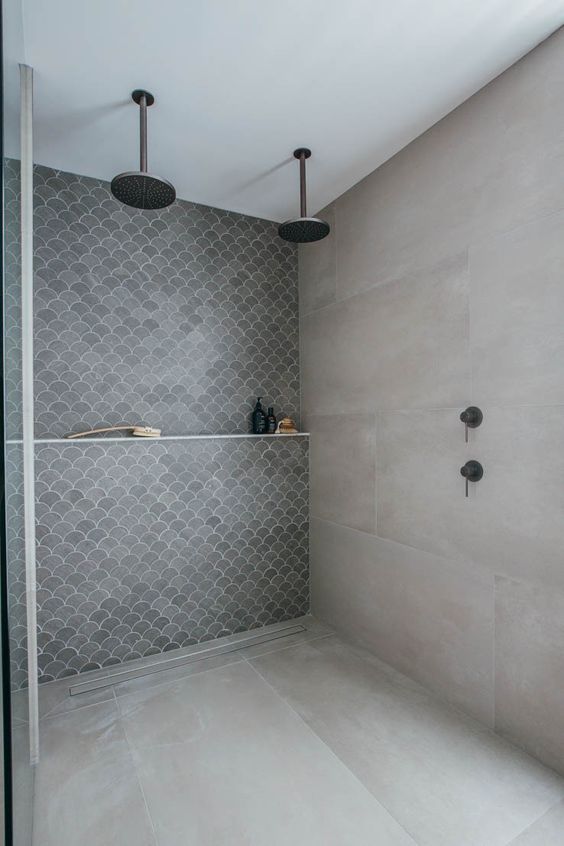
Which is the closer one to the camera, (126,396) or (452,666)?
(452,666)

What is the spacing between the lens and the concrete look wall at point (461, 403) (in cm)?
153

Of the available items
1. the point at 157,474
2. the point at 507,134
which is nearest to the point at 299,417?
the point at 157,474

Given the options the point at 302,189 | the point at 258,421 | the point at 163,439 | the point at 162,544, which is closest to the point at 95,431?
the point at 163,439

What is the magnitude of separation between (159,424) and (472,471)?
1.54 meters

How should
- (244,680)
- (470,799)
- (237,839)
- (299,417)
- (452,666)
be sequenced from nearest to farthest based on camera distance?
(237,839) < (470,799) < (452,666) < (244,680) < (299,417)

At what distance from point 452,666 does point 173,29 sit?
2523 millimetres

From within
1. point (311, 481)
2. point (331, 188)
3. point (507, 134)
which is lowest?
point (311, 481)

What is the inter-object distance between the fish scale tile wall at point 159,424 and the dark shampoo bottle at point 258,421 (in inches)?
2.4

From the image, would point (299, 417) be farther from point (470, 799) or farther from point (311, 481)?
point (470, 799)

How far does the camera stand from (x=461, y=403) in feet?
5.99

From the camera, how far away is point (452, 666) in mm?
1859

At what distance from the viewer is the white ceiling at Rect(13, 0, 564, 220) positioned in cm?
144

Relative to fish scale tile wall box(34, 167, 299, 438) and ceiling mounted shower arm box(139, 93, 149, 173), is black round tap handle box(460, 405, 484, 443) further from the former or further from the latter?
ceiling mounted shower arm box(139, 93, 149, 173)

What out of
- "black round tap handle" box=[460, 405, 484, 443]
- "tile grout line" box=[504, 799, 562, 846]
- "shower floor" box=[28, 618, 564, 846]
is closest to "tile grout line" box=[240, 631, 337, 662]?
"shower floor" box=[28, 618, 564, 846]
